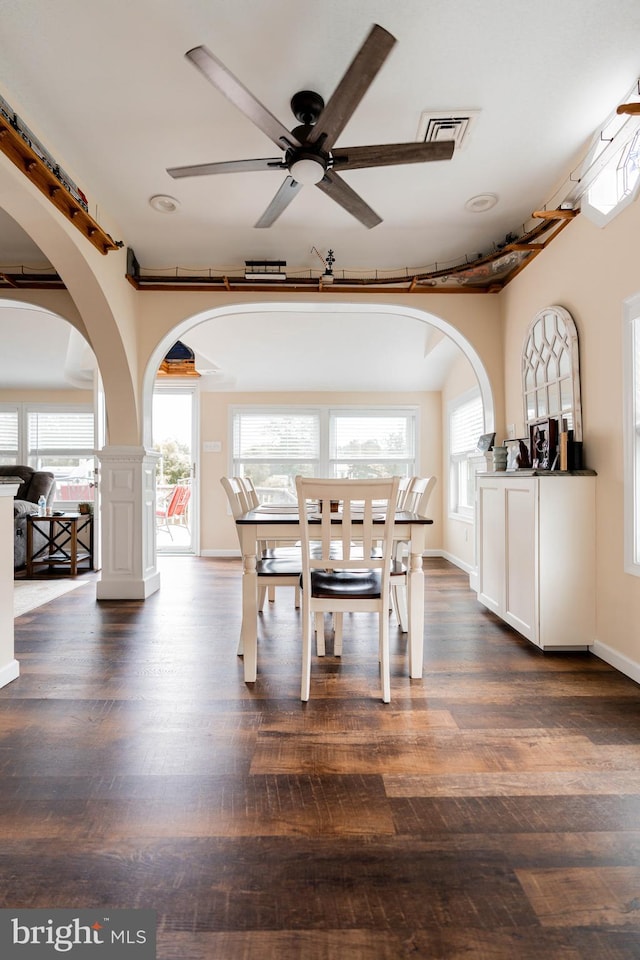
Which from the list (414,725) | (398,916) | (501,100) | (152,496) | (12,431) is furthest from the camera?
(12,431)

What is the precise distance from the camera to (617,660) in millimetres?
2596

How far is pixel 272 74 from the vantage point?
2.20 metres

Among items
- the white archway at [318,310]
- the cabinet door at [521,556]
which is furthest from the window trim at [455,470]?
the cabinet door at [521,556]

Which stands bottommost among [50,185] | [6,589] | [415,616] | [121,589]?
[121,589]

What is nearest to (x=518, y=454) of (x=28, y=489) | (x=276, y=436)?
(x=276, y=436)

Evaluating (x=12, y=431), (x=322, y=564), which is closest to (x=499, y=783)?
(x=322, y=564)

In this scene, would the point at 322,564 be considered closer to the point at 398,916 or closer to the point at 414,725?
the point at 414,725

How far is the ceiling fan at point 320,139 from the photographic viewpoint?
69.9 inches

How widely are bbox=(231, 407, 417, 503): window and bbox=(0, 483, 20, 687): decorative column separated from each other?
164 inches

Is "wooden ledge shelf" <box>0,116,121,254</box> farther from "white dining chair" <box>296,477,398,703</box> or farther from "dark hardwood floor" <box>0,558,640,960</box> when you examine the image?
"dark hardwood floor" <box>0,558,640,960</box>

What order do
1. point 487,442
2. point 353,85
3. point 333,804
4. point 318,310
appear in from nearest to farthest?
point 333,804 → point 353,85 → point 487,442 → point 318,310

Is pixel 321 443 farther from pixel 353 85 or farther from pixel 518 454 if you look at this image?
pixel 353 85

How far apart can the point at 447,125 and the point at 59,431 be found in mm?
5949

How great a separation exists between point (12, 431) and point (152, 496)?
3626 millimetres
